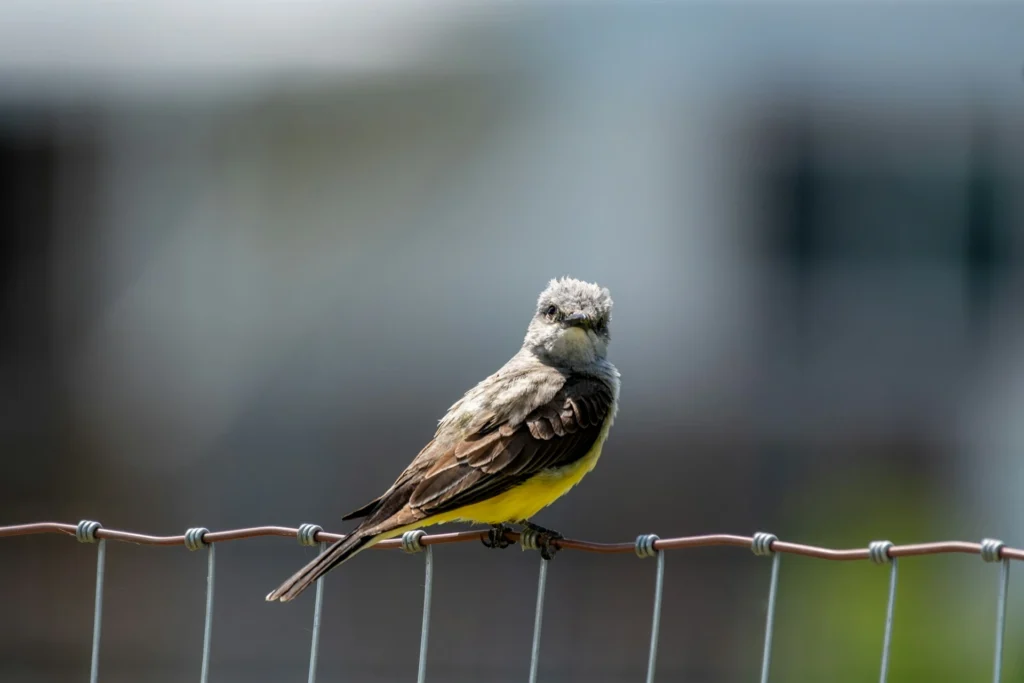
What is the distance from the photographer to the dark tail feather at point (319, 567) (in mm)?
3494

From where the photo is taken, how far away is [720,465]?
12508 millimetres

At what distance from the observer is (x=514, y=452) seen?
438 cm

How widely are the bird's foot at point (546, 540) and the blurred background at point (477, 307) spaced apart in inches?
269

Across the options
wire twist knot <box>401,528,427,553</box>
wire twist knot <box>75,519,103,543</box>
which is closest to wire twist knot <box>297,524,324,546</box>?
wire twist knot <box>401,528,427,553</box>

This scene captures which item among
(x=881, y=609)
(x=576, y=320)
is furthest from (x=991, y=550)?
(x=881, y=609)

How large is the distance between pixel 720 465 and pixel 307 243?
16.1 ft

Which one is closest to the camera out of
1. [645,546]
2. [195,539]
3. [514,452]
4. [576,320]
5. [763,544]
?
[763,544]

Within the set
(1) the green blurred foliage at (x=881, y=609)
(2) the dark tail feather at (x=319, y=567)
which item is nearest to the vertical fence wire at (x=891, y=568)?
(2) the dark tail feather at (x=319, y=567)

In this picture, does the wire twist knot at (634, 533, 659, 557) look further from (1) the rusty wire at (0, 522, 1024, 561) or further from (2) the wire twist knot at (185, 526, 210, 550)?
(2) the wire twist knot at (185, 526, 210, 550)

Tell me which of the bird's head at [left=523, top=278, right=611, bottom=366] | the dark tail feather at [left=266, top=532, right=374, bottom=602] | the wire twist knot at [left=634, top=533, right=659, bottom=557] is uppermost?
the bird's head at [left=523, top=278, right=611, bottom=366]

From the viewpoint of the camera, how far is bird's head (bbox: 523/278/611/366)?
201 inches

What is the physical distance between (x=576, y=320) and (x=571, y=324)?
3 centimetres

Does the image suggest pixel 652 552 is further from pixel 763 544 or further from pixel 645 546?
pixel 763 544

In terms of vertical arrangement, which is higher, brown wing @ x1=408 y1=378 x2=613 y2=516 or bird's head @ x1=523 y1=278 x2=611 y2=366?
bird's head @ x1=523 y1=278 x2=611 y2=366
